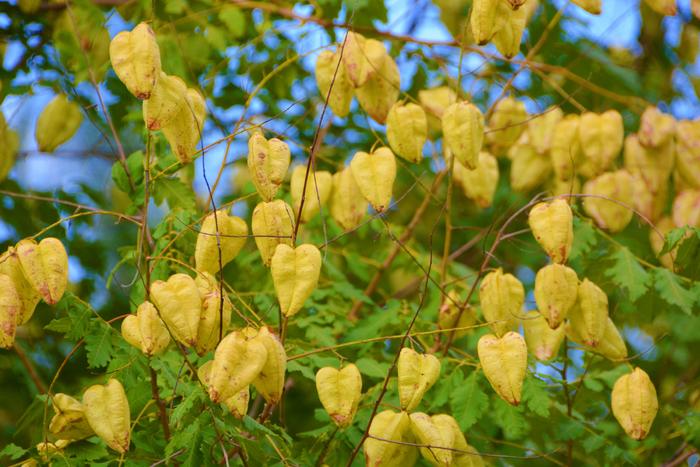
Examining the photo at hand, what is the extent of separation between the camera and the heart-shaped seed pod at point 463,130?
2.53 meters

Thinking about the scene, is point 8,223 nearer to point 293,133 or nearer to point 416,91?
point 293,133

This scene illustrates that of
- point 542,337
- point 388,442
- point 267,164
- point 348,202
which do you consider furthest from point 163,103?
point 542,337

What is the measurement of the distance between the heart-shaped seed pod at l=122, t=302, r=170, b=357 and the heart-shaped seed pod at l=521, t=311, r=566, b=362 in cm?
95

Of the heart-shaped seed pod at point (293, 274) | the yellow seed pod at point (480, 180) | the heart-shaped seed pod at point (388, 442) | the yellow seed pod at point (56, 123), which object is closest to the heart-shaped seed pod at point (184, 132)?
the heart-shaped seed pod at point (293, 274)

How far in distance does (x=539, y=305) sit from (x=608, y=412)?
3.11 feet

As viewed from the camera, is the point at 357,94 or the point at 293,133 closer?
the point at 357,94

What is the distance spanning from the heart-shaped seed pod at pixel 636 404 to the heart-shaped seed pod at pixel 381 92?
973 mm

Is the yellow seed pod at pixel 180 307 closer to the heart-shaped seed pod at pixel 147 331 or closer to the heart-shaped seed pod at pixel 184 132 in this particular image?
the heart-shaped seed pod at pixel 147 331

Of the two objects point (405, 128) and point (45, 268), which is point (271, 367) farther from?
point (405, 128)

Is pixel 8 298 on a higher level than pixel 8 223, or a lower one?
higher

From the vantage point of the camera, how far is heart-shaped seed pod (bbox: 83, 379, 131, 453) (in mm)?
1998

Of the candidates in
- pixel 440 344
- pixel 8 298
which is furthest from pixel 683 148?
pixel 8 298

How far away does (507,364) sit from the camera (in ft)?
7.14

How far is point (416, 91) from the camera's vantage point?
3.82 meters
